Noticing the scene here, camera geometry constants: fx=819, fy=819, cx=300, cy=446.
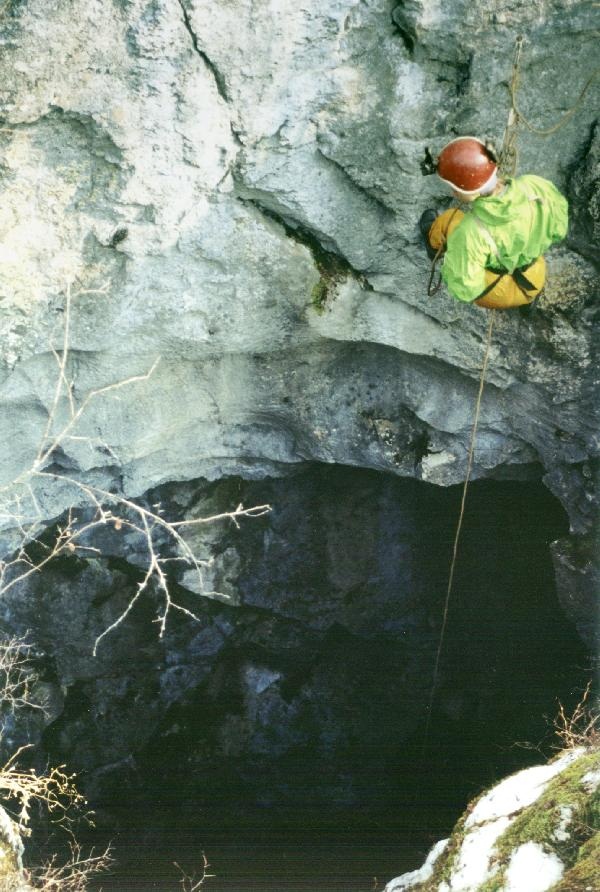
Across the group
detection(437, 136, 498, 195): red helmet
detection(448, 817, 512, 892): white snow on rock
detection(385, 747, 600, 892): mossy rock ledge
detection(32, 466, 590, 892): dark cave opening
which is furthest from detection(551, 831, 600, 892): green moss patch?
detection(32, 466, 590, 892): dark cave opening

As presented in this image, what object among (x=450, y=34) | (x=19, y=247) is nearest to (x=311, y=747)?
(x=19, y=247)

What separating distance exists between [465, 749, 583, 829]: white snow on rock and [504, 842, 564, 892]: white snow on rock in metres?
0.39

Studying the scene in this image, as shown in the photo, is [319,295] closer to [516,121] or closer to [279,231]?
[279,231]

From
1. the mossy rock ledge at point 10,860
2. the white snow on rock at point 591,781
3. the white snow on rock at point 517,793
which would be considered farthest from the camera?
the mossy rock ledge at point 10,860

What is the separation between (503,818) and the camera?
326 centimetres

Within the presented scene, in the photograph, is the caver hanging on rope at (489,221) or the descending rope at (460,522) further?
the descending rope at (460,522)

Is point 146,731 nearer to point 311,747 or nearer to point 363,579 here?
point 311,747

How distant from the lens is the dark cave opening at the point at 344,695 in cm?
559

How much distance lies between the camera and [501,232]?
3.05 metres

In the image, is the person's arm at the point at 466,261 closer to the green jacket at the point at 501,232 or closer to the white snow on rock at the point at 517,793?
the green jacket at the point at 501,232

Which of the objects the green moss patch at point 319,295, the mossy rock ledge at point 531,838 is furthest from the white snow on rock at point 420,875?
the green moss patch at point 319,295

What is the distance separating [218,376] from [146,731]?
10.3 ft

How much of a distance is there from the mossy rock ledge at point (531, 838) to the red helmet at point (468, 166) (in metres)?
2.20

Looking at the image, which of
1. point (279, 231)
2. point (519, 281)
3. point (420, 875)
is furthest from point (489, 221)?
point (420, 875)
